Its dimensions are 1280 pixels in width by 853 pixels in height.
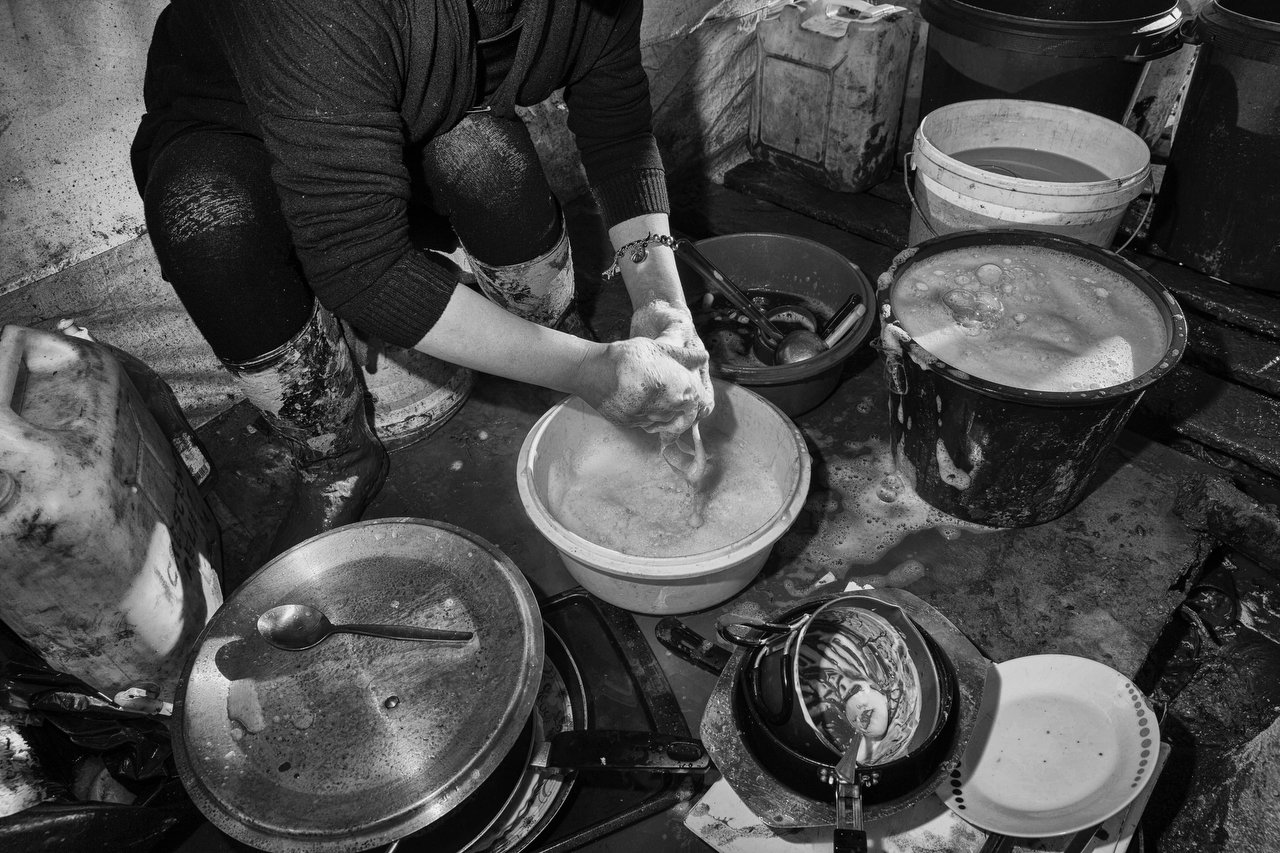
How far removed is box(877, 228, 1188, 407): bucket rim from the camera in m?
1.62

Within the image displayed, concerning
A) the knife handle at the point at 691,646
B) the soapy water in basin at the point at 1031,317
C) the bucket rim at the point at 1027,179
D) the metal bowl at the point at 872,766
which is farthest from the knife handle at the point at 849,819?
the bucket rim at the point at 1027,179

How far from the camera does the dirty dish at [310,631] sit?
4.24 feet

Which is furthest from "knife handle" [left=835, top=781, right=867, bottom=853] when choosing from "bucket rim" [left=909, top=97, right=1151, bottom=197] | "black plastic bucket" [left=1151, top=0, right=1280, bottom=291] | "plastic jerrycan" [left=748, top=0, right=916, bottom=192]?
"plastic jerrycan" [left=748, top=0, right=916, bottom=192]

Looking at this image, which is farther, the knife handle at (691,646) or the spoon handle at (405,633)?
the knife handle at (691,646)

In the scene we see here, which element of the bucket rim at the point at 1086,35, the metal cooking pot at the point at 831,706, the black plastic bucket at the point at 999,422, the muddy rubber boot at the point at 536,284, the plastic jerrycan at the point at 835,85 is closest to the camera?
the metal cooking pot at the point at 831,706

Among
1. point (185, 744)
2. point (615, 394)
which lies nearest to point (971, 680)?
point (615, 394)

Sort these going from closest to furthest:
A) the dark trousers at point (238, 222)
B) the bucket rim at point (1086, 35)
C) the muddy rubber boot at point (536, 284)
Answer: the dark trousers at point (238, 222)
the muddy rubber boot at point (536, 284)
the bucket rim at point (1086, 35)

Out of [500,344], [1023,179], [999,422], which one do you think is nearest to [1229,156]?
[1023,179]

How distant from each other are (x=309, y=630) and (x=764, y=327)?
1537 millimetres

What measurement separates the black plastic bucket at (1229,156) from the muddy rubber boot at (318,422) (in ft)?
8.78

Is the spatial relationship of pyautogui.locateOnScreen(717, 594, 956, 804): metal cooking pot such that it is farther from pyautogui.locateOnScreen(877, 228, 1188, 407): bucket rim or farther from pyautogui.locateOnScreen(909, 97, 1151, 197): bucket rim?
pyautogui.locateOnScreen(909, 97, 1151, 197): bucket rim

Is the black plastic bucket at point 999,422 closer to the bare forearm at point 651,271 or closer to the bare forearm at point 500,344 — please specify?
the bare forearm at point 651,271

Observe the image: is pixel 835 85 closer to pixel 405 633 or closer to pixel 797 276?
pixel 797 276

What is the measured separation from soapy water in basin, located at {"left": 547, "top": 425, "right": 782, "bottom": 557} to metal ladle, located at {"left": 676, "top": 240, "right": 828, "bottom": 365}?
1.50 ft
